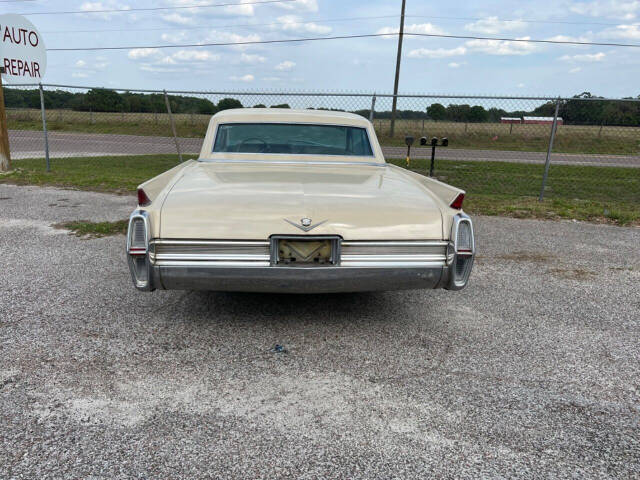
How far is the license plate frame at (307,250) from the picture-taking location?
9.38 feet

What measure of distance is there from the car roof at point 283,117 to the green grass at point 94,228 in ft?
7.58

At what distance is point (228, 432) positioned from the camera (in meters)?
2.22

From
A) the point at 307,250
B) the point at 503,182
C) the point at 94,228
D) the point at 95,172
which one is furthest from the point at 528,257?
the point at 95,172

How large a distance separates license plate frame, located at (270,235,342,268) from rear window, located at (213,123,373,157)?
1635 mm

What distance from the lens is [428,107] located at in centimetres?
1062

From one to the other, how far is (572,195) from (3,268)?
938 cm

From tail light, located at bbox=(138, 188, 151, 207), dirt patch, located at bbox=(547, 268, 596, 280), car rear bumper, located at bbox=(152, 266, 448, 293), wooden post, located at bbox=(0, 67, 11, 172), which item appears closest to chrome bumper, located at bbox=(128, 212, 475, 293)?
car rear bumper, located at bbox=(152, 266, 448, 293)

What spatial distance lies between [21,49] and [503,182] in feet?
34.3

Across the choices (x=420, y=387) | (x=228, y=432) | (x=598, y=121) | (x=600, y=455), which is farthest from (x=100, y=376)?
(x=598, y=121)

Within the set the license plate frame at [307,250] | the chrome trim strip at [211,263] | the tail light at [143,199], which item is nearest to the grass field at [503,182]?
the license plate frame at [307,250]

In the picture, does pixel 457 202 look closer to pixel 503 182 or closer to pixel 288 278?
pixel 288 278

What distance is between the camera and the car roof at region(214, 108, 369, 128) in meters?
4.45

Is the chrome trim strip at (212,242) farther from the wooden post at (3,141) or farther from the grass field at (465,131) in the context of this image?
the grass field at (465,131)

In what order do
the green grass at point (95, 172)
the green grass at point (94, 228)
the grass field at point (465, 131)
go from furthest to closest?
1. the grass field at point (465, 131)
2. the green grass at point (95, 172)
3. the green grass at point (94, 228)
